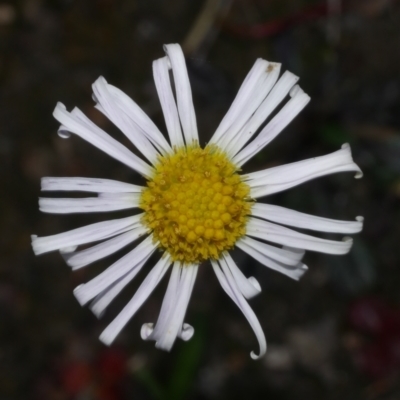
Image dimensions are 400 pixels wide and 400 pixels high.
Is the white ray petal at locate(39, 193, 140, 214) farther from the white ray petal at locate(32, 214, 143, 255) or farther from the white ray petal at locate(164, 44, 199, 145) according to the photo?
the white ray petal at locate(164, 44, 199, 145)

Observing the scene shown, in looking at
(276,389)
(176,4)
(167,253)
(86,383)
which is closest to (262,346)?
(167,253)

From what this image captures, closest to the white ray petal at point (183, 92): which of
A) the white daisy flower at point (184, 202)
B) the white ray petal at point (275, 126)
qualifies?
the white daisy flower at point (184, 202)

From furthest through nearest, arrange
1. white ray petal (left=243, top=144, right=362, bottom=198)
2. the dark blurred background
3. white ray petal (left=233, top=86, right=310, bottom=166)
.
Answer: the dark blurred background
white ray petal (left=233, top=86, right=310, bottom=166)
white ray petal (left=243, top=144, right=362, bottom=198)

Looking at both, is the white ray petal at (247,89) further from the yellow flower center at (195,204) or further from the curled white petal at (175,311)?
the curled white petal at (175,311)

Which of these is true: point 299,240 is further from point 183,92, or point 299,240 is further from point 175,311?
point 183,92

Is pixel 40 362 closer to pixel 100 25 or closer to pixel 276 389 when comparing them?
pixel 276 389

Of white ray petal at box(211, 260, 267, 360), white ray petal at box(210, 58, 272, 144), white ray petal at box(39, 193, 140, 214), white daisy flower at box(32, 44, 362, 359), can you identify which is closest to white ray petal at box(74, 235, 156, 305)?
Result: white daisy flower at box(32, 44, 362, 359)
